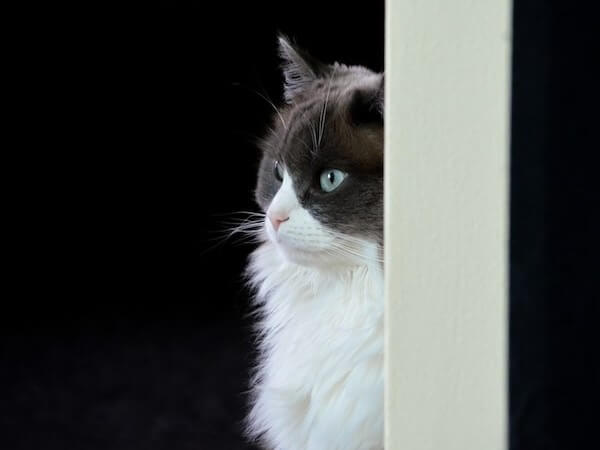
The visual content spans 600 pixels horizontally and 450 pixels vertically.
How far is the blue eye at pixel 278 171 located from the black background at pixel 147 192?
2.98 ft

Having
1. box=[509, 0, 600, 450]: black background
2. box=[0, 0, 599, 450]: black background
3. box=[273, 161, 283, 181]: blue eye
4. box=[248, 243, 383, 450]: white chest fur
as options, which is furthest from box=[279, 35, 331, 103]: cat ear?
box=[0, 0, 599, 450]: black background

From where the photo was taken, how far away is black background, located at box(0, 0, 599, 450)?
191 centimetres

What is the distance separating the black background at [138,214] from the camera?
1.91 meters

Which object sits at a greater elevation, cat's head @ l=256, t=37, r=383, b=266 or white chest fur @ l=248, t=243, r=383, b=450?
cat's head @ l=256, t=37, r=383, b=266

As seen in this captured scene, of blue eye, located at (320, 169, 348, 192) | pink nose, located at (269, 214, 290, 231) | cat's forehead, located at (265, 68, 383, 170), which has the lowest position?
pink nose, located at (269, 214, 290, 231)

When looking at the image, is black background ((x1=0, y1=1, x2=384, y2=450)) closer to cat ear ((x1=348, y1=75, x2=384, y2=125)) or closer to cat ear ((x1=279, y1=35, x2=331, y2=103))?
cat ear ((x1=279, y1=35, x2=331, y2=103))

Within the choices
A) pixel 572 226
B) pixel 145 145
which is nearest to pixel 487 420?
pixel 572 226

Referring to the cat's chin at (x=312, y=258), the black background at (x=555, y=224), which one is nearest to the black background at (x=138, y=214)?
the cat's chin at (x=312, y=258)

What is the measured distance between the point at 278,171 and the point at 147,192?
50.1 inches

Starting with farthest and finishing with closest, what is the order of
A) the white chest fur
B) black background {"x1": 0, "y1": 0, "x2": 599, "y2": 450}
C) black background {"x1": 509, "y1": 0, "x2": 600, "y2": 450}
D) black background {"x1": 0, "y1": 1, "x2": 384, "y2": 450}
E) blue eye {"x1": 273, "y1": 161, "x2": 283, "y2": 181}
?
1. black background {"x1": 0, "y1": 1, "x2": 384, "y2": 450}
2. black background {"x1": 0, "y1": 0, "x2": 599, "y2": 450}
3. blue eye {"x1": 273, "y1": 161, "x2": 283, "y2": 181}
4. the white chest fur
5. black background {"x1": 509, "y1": 0, "x2": 600, "y2": 450}

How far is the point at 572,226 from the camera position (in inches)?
21.2

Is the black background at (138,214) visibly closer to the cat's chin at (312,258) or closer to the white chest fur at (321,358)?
the white chest fur at (321,358)

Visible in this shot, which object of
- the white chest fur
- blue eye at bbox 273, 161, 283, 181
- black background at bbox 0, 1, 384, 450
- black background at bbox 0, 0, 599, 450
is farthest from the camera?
black background at bbox 0, 1, 384, 450

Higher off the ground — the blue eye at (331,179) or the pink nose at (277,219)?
the blue eye at (331,179)
